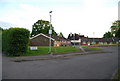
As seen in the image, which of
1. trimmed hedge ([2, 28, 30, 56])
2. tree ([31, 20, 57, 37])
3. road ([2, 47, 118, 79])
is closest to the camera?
road ([2, 47, 118, 79])

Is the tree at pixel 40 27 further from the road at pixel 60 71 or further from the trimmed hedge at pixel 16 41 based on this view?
the road at pixel 60 71

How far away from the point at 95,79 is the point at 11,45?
38.2ft

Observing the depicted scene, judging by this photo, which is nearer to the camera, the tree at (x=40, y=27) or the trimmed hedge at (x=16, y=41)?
the trimmed hedge at (x=16, y=41)

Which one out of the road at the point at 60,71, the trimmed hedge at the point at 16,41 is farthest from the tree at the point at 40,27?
the road at the point at 60,71

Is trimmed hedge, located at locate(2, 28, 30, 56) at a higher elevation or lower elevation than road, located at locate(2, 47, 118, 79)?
higher

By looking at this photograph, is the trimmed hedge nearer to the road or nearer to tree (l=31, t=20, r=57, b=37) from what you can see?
the road

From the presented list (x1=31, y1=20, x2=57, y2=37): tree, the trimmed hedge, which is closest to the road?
the trimmed hedge

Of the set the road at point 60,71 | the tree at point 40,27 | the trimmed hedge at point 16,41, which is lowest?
the road at point 60,71

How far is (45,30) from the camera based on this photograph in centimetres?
6028

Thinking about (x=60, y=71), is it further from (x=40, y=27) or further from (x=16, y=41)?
(x=40, y=27)

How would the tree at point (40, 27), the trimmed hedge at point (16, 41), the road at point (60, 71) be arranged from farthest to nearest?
the tree at point (40, 27), the trimmed hedge at point (16, 41), the road at point (60, 71)

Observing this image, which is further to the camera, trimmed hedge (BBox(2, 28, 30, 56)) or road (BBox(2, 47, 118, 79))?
trimmed hedge (BBox(2, 28, 30, 56))

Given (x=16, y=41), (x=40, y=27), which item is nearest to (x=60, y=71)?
(x=16, y=41)

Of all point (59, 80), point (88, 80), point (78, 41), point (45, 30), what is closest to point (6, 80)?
point (59, 80)
